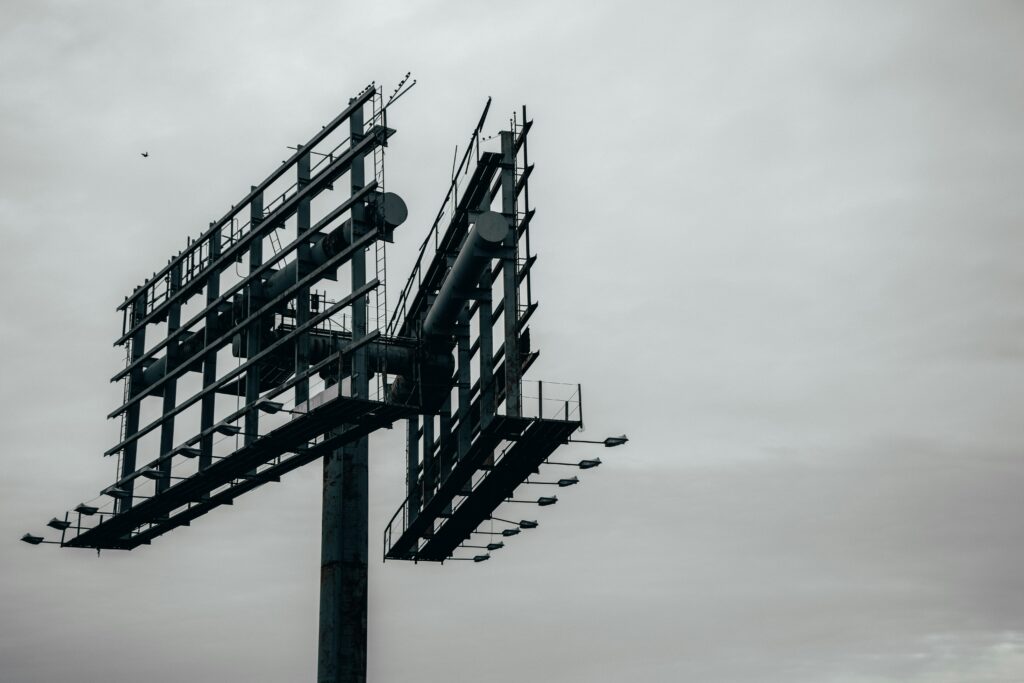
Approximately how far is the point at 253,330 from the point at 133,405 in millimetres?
10509

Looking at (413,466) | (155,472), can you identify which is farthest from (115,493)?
(413,466)

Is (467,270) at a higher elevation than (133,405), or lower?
higher

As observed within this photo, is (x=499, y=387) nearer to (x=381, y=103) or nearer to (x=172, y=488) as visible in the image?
(x=381, y=103)

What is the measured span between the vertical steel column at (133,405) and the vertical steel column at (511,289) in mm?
19515

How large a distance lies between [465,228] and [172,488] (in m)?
15.2

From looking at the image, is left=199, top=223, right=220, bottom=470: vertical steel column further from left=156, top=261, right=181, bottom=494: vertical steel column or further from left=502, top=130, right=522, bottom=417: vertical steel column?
left=502, top=130, right=522, bottom=417: vertical steel column

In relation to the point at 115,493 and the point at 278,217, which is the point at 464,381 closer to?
the point at 278,217

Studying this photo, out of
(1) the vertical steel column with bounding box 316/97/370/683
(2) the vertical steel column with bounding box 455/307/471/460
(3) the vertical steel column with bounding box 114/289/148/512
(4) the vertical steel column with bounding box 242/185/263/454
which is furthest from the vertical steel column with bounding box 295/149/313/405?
(3) the vertical steel column with bounding box 114/289/148/512

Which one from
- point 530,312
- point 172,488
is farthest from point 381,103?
point 172,488

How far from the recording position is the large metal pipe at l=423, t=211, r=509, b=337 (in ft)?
152

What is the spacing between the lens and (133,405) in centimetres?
5803

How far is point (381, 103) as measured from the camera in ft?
154

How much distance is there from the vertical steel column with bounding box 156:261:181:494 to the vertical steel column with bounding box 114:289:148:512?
2490 millimetres

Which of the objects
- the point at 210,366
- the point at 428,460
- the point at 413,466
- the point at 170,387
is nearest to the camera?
the point at 210,366
